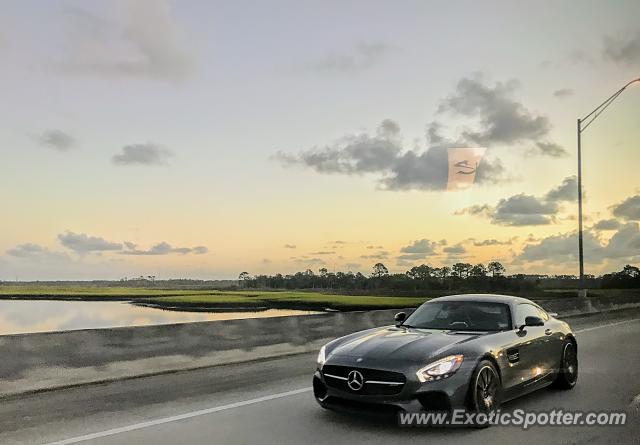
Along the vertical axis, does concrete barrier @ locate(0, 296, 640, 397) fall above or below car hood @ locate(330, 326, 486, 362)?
below

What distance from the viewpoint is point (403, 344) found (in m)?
7.24

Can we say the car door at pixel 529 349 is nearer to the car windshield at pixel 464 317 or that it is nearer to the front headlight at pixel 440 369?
the car windshield at pixel 464 317

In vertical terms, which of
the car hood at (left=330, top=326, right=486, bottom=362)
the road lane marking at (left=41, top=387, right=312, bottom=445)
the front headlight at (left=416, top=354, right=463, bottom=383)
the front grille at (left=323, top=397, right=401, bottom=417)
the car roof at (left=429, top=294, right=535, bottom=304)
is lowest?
the road lane marking at (left=41, top=387, right=312, bottom=445)

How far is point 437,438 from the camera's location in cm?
655

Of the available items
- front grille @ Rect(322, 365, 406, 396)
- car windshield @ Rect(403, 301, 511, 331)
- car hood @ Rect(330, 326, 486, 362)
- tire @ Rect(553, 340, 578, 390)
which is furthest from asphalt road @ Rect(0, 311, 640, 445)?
car windshield @ Rect(403, 301, 511, 331)

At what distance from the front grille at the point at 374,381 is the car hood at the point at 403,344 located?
0.65ft

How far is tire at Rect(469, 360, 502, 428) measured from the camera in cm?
693

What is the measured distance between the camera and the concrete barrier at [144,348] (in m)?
9.46

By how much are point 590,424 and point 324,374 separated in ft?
9.39

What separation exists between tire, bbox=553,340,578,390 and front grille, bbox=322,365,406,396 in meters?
3.58

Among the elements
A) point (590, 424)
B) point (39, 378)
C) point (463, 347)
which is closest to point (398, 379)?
point (463, 347)

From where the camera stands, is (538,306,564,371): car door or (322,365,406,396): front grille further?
(538,306,564,371): car door

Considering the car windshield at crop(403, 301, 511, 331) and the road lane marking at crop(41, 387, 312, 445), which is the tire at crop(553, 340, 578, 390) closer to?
the car windshield at crop(403, 301, 511, 331)

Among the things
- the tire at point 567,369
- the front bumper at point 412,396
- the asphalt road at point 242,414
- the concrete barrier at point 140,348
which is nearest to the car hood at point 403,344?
the front bumper at point 412,396
